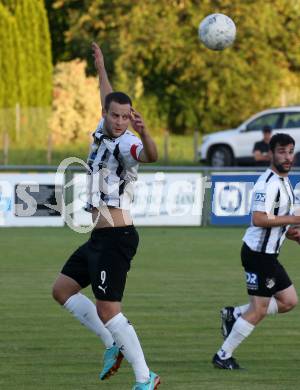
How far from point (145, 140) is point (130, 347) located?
56.7 inches

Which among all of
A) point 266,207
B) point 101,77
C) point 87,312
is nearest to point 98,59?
point 101,77

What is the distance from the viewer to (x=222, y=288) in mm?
14617

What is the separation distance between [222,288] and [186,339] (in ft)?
11.9

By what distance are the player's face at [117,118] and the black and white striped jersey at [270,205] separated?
1.47 metres

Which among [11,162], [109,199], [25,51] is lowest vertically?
[11,162]

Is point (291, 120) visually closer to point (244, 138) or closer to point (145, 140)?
point (244, 138)

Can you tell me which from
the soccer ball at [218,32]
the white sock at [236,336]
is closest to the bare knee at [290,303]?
the white sock at [236,336]

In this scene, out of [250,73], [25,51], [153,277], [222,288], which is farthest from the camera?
[250,73]

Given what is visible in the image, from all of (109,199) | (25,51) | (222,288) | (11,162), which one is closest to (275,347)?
(109,199)

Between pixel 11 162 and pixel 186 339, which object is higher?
pixel 186 339

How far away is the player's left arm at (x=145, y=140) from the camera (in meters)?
7.77

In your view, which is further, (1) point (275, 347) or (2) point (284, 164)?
(1) point (275, 347)

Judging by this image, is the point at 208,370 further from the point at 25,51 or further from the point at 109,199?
the point at 25,51

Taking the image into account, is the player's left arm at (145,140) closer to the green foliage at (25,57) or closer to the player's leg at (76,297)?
the player's leg at (76,297)
